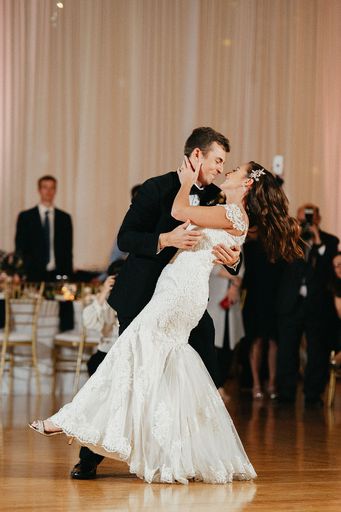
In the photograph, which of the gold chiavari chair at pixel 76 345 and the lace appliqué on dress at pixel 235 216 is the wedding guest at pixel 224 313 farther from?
the lace appliqué on dress at pixel 235 216

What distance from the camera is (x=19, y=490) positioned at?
4.34 m

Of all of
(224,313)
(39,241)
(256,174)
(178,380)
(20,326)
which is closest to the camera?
(178,380)

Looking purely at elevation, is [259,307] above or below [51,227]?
below

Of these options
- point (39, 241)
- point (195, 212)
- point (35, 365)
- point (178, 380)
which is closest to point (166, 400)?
point (178, 380)

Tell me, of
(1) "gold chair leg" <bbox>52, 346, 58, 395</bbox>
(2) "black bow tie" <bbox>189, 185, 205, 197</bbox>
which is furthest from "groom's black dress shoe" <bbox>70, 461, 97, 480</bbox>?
(1) "gold chair leg" <bbox>52, 346, 58, 395</bbox>

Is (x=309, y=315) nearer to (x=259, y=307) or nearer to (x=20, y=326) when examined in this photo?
(x=259, y=307)

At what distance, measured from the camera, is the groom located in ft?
15.1

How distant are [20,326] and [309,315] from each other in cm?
239

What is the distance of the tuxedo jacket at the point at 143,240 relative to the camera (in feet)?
15.2

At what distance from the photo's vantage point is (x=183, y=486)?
14.6ft

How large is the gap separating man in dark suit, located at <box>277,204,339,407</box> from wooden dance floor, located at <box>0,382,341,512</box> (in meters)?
1.61

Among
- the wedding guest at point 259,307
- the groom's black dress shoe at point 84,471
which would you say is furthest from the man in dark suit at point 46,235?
the groom's black dress shoe at point 84,471

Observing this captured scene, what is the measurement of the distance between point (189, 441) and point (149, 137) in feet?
25.7

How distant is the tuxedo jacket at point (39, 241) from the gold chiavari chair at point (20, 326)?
0.83 meters
